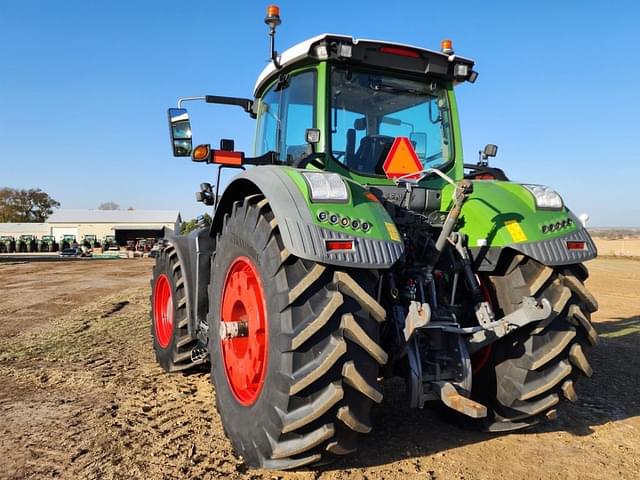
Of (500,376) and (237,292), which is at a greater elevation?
(237,292)

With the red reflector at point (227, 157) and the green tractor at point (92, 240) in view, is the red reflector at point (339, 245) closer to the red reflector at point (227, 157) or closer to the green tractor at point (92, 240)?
the red reflector at point (227, 157)

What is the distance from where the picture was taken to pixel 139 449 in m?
3.04

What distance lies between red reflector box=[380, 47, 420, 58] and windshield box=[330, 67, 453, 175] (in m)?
0.18

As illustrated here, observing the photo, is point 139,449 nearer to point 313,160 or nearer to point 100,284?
point 313,160

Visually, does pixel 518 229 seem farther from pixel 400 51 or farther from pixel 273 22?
pixel 273 22

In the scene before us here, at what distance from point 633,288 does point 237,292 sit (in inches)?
551

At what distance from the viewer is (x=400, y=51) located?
3.55m

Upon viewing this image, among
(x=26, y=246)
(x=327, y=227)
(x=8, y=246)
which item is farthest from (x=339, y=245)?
(x=26, y=246)

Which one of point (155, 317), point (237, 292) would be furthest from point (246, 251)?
point (155, 317)

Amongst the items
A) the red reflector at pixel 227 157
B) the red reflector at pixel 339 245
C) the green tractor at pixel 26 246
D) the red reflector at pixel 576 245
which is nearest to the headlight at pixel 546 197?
the red reflector at pixel 576 245

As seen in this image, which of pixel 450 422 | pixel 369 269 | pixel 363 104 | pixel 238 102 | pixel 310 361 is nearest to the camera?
pixel 310 361

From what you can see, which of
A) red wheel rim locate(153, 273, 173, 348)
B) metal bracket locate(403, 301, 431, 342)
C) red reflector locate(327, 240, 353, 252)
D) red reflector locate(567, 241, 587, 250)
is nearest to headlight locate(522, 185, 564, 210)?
red reflector locate(567, 241, 587, 250)

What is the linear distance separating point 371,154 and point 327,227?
1271mm

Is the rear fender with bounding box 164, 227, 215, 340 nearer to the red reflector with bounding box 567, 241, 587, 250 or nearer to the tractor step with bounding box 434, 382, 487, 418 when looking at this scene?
the tractor step with bounding box 434, 382, 487, 418
